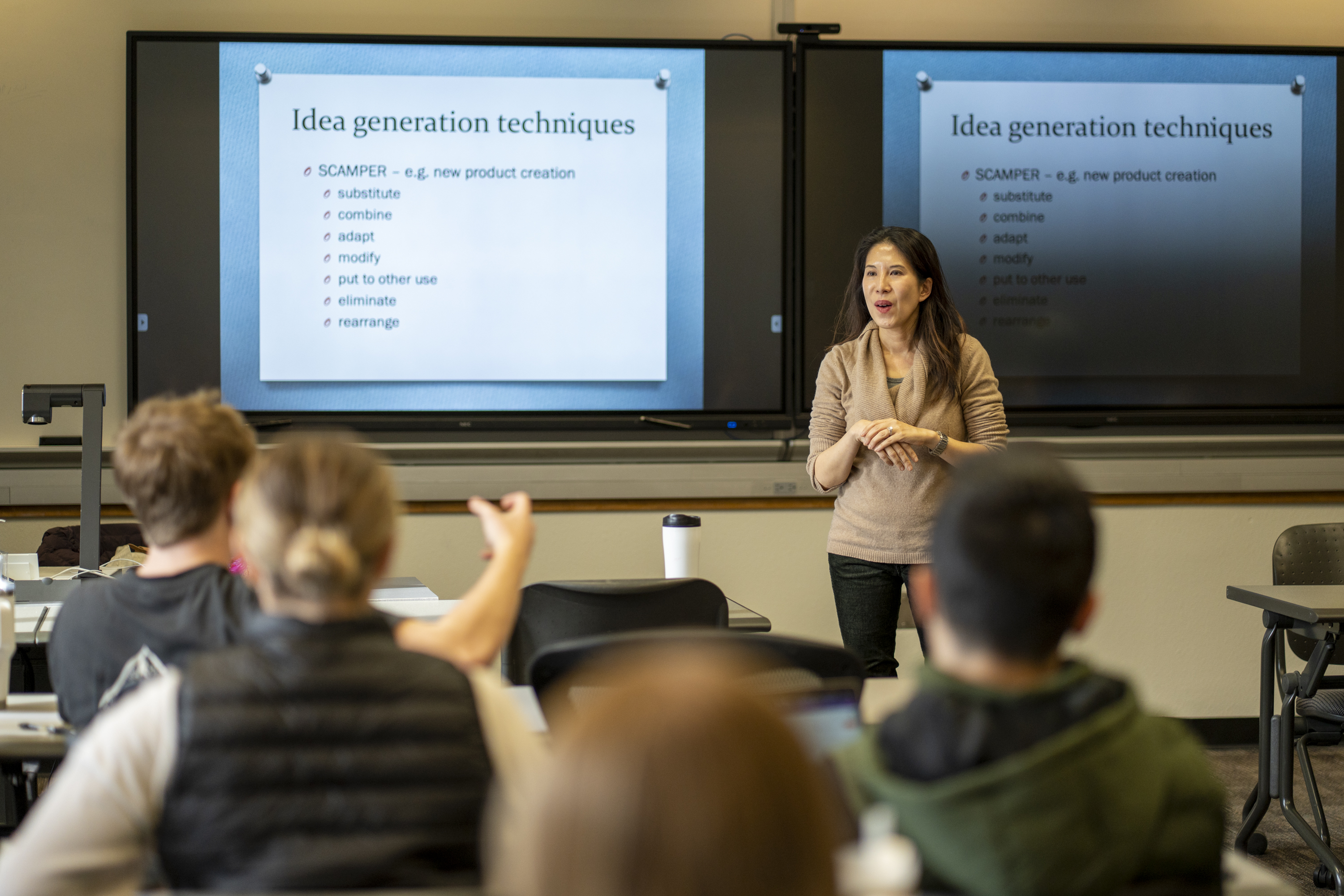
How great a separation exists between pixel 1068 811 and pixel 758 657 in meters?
0.49

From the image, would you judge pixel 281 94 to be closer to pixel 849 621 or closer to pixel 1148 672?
pixel 849 621

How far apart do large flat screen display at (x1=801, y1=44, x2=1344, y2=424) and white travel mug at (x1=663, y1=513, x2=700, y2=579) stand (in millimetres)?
1366

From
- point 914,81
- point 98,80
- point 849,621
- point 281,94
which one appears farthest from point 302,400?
point 914,81

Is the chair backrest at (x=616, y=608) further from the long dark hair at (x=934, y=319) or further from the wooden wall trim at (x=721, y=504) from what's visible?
the wooden wall trim at (x=721, y=504)

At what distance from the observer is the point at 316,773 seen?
943 mm

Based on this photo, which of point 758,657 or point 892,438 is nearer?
point 758,657

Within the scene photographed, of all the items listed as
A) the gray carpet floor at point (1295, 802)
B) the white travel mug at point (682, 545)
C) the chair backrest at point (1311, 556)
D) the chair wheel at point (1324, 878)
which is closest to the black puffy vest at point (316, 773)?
the white travel mug at point (682, 545)

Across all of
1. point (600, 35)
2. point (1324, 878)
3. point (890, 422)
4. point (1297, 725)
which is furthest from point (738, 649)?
point (600, 35)

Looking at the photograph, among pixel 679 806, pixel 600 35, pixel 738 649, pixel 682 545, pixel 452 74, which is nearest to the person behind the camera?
pixel 679 806

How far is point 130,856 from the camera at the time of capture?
0.96 m

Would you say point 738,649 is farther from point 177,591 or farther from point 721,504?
point 721,504

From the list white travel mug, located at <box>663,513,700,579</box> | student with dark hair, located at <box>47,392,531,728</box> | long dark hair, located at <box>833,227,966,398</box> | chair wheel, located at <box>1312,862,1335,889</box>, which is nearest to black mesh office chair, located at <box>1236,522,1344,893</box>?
chair wheel, located at <box>1312,862,1335,889</box>

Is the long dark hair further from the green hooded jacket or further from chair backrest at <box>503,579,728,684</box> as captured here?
the green hooded jacket

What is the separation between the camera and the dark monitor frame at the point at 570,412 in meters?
3.54
